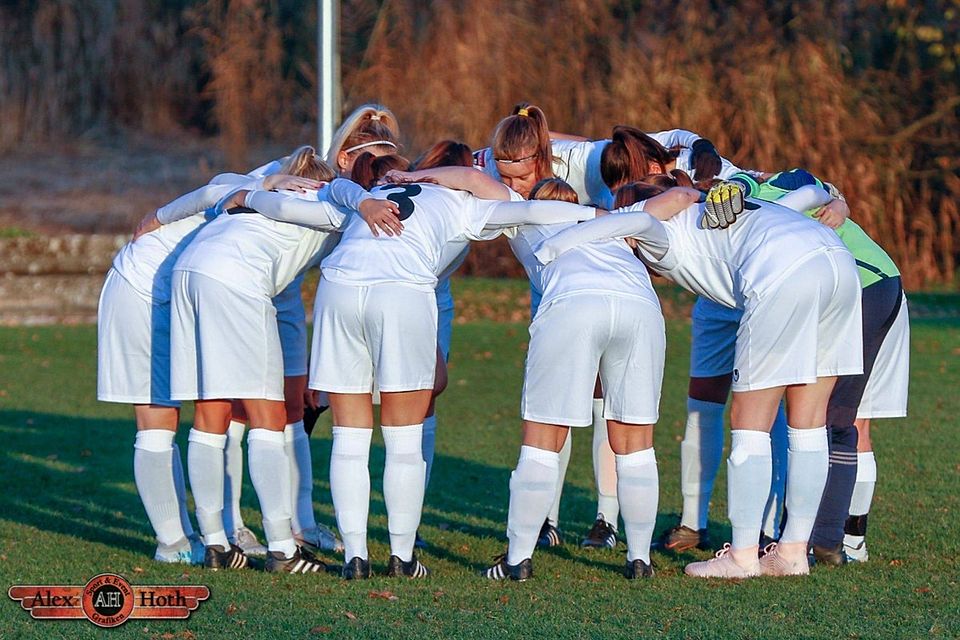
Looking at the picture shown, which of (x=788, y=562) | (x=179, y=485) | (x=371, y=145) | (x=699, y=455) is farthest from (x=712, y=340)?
(x=179, y=485)

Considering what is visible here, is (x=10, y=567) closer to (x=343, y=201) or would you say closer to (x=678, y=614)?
(x=343, y=201)

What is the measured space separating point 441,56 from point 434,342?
51.5ft

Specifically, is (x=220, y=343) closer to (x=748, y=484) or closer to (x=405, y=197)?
(x=405, y=197)

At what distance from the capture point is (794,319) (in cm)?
585

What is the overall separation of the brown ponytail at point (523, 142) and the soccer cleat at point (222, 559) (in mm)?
2274

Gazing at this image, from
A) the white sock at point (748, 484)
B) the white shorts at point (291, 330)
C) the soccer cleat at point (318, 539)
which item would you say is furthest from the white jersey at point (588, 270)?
the soccer cleat at point (318, 539)

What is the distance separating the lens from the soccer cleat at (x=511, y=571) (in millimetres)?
6020

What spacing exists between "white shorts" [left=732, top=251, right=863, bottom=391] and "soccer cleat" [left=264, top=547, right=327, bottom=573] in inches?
82.0

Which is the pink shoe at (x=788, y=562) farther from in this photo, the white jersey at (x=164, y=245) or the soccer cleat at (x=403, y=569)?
the white jersey at (x=164, y=245)

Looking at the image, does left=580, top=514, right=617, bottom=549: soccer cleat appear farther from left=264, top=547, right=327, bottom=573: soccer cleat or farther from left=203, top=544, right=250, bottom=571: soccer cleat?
left=203, top=544, right=250, bottom=571: soccer cleat

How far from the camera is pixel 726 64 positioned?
2155cm

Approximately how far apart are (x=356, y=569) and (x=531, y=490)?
859 mm

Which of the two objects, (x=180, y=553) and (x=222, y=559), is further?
(x=180, y=553)

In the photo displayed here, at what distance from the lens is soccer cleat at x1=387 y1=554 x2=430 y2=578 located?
605 centimetres
